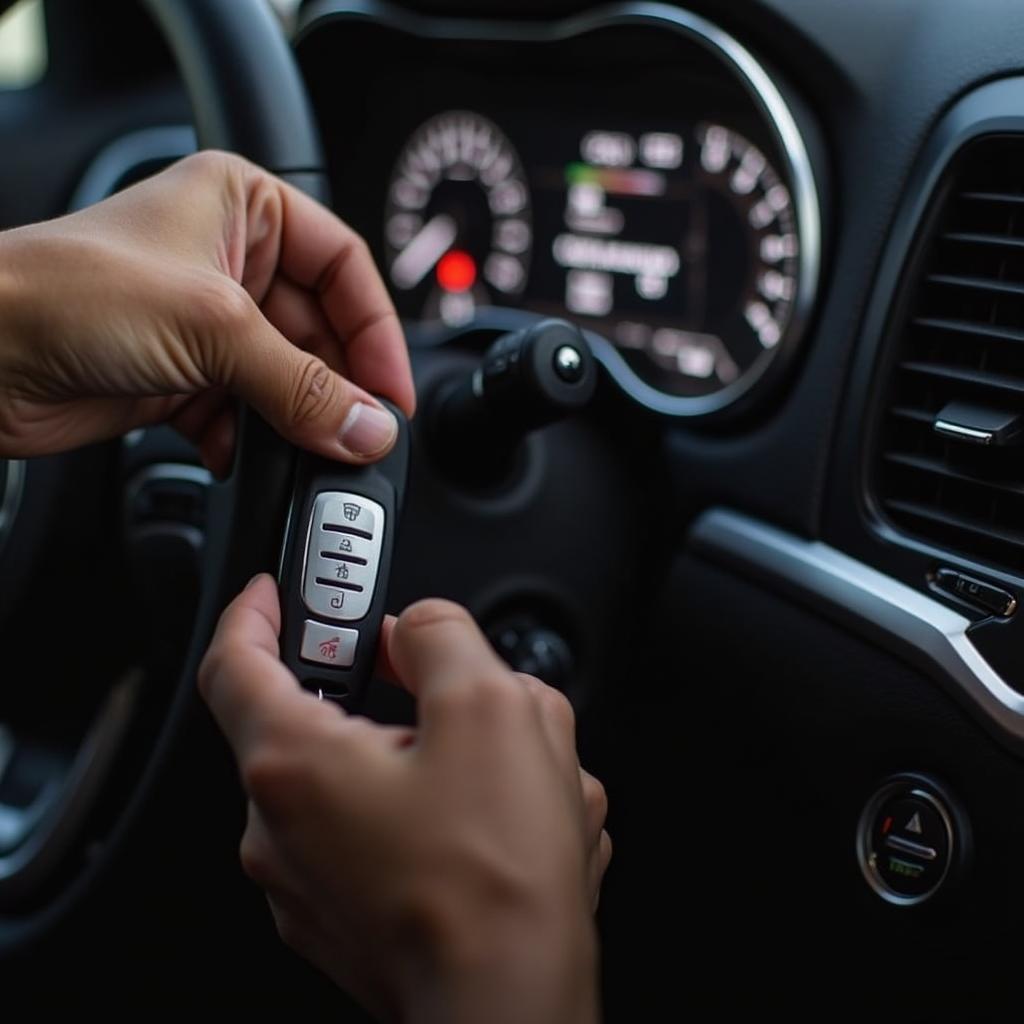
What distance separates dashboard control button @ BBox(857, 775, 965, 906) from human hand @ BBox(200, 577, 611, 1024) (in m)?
0.30

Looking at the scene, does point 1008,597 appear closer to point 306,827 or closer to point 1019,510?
point 1019,510

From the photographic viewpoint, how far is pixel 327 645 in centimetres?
74

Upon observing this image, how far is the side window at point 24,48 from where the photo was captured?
130 cm

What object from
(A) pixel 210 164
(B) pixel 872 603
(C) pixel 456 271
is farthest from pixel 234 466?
(C) pixel 456 271

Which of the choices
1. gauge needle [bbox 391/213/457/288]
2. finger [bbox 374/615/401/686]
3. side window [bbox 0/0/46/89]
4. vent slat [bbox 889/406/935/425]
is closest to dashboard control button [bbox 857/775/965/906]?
vent slat [bbox 889/406/935/425]

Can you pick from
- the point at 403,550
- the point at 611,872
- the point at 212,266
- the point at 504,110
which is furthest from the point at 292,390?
the point at 504,110

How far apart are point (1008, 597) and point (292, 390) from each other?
1.38 ft

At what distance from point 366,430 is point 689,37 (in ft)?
1.62

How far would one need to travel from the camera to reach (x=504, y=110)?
134 cm

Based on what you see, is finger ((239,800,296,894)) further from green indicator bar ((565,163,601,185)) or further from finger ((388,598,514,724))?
green indicator bar ((565,163,601,185))

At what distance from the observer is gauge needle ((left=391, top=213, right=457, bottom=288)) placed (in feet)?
4.68

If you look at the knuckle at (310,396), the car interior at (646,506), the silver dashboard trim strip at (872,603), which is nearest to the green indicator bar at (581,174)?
the car interior at (646,506)

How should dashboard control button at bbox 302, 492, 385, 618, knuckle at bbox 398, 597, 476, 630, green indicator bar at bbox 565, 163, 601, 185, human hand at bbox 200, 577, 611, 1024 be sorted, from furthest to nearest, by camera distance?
green indicator bar at bbox 565, 163, 601, 185 → dashboard control button at bbox 302, 492, 385, 618 → knuckle at bbox 398, 597, 476, 630 → human hand at bbox 200, 577, 611, 1024

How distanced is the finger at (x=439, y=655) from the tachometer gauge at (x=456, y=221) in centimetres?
74
